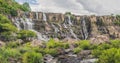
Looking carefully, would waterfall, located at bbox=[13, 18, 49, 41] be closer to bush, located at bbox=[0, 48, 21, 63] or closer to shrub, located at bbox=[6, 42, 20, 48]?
shrub, located at bbox=[6, 42, 20, 48]

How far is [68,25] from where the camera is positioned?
147 meters

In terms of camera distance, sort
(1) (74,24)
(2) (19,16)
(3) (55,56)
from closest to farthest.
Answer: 1. (3) (55,56)
2. (2) (19,16)
3. (1) (74,24)

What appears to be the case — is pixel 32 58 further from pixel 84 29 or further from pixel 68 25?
pixel 84 29

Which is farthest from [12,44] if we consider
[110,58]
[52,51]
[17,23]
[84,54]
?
[110,58]

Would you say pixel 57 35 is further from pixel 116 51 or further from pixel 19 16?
pixel 116 51

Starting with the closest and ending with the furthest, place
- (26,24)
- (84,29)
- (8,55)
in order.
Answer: (8,55), (26,24), (84,29)

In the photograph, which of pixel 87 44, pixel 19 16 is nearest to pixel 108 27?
pixel 19 16

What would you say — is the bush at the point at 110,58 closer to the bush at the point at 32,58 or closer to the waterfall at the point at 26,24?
the bush at the point at 32,58

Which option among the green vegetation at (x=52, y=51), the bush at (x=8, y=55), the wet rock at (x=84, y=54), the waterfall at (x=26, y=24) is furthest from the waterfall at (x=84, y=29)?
the bush at (x=8, y=55)

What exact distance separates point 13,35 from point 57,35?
78.6ft

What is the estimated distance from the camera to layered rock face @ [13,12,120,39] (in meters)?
135

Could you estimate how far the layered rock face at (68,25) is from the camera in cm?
13512

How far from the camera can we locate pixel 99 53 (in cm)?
8131

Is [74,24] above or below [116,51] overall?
below
